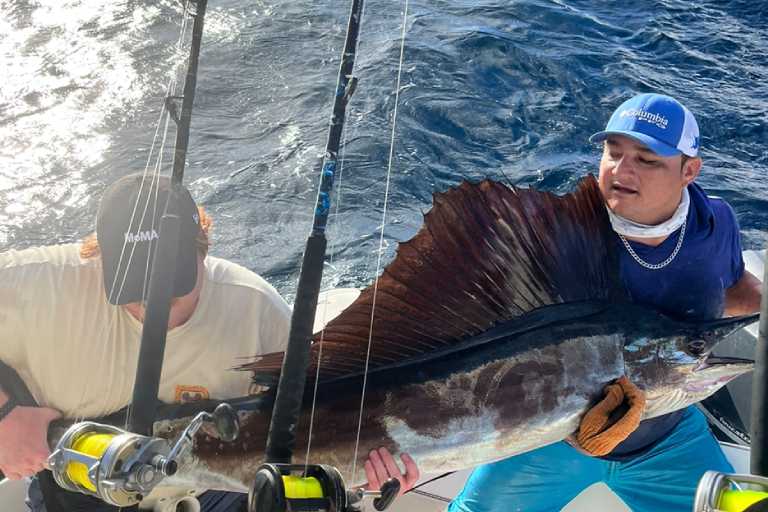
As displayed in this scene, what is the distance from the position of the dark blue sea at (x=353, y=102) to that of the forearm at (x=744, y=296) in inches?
74.6

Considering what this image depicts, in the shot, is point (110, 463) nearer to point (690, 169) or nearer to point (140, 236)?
point (140, 236)

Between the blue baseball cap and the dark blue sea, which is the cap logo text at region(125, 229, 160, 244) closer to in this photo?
the blue baseball cap

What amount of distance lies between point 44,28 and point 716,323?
6.57 metres

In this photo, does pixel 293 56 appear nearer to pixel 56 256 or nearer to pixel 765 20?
pixel 765 20

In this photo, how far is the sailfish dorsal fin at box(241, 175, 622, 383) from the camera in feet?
6.78

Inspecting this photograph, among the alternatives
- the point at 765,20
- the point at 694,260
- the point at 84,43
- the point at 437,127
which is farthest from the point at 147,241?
the point at 765,20

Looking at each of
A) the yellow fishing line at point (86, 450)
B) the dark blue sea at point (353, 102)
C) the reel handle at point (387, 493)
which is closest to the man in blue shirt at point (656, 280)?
the reel handle at point (387, 493)

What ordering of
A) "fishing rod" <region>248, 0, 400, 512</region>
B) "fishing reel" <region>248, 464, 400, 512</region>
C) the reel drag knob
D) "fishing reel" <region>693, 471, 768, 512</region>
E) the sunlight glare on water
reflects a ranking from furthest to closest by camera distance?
1. the sunlight glare on water
2. "fishing rod" <region>248, 0, 400, 512</region>
3. the reel drag knob
4. "fishing reel" <region>248, 464, 400, 512</region>
5. "fishing reel" <region>693, 471, 768, 512</region>

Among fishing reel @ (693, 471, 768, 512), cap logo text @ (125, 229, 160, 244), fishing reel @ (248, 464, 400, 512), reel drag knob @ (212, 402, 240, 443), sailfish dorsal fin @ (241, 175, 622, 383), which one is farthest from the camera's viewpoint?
sailfish dorsal fin @ (241, 175, 622, 383)

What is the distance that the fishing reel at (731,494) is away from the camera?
1.32 metres

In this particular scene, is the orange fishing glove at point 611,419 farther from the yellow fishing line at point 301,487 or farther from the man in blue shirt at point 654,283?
the yellow fishing line at point 301,487

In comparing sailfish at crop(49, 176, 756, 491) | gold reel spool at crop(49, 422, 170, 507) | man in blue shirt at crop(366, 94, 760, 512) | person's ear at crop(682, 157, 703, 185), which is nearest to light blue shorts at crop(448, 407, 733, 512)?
man in blue shirt at crop(366, 94, 760, 512)

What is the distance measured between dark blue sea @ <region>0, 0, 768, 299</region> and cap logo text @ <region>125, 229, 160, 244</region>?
185cm

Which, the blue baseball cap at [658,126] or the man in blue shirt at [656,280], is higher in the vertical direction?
the blue baseball cap at [658,126]
